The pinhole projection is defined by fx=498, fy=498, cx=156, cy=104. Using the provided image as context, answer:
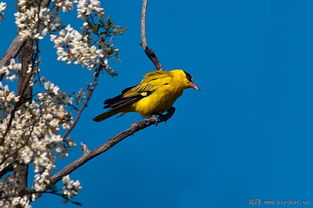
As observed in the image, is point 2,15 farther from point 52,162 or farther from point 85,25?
point 52,162

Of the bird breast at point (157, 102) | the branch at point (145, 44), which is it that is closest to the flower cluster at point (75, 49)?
the branch at point (145, 44)

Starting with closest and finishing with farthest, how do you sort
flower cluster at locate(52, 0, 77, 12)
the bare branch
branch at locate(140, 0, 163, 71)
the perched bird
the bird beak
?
flower cluster at locate(52, 0, 77, 12) < the bare branch < branch at locate(140, 0, 163, 71) < the perched bird < the bird beak

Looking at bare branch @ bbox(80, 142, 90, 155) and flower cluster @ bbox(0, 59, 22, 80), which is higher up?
bare branch @ bbox(80, 142, 90, 155)

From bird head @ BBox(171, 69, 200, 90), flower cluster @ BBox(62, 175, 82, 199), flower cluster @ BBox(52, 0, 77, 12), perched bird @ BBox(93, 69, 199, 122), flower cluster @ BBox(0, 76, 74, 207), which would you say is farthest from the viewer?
bird head @ BBox(171, 69, 200, 90)

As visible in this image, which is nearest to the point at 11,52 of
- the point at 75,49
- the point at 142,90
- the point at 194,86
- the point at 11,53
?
the point at 11,53

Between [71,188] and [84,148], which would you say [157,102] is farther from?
[71,188]

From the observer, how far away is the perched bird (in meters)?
5.11

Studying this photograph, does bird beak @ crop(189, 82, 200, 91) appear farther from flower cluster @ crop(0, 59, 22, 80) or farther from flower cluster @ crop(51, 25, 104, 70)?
flower cluster @ crop(0, 59, 22, 80)

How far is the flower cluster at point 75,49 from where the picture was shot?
2.79m

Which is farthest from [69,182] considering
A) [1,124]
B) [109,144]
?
[109,144]

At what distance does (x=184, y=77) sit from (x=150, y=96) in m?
0.70

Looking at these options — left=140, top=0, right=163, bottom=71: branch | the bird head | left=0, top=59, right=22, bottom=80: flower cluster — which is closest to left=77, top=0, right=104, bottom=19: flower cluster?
left=0, top=59, right=22, bottom=80: flower cluster

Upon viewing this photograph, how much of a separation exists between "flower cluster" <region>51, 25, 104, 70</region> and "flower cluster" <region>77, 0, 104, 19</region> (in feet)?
0.50

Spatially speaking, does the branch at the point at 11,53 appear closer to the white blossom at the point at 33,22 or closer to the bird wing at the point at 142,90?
the white blossom at the point at 33,22
